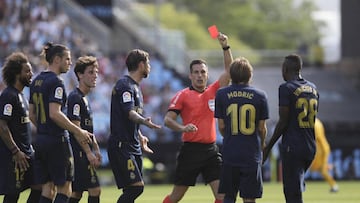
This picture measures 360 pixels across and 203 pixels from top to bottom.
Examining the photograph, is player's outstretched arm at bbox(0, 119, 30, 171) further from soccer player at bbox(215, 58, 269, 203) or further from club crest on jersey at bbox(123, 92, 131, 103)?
soccer player at bbox(215, 58, 269, 203)

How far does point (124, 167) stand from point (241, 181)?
1.69m

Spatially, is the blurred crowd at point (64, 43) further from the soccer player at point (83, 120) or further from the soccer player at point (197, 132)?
the soccer player at point (83, 120)

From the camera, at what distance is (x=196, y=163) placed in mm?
16375

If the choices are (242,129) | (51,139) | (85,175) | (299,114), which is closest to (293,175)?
(299,114)

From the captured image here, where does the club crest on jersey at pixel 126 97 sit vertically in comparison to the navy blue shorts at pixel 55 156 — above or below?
above

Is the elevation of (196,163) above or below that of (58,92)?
below

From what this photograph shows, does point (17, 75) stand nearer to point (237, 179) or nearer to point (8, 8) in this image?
point (237, 179)

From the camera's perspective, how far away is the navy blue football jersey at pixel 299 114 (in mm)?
14898

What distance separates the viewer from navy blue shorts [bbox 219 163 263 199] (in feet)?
46.2

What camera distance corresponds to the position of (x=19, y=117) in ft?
49.7

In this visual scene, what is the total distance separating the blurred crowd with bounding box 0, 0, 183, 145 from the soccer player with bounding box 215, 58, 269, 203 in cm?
2297

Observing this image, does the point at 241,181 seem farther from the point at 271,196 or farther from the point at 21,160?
the point at 271,196

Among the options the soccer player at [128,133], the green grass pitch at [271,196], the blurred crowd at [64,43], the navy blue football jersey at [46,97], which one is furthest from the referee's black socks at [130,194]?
the blurred crowd at [64,43]

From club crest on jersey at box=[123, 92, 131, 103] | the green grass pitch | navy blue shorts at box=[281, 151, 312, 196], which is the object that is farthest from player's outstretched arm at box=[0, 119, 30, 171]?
the green grass pitch
